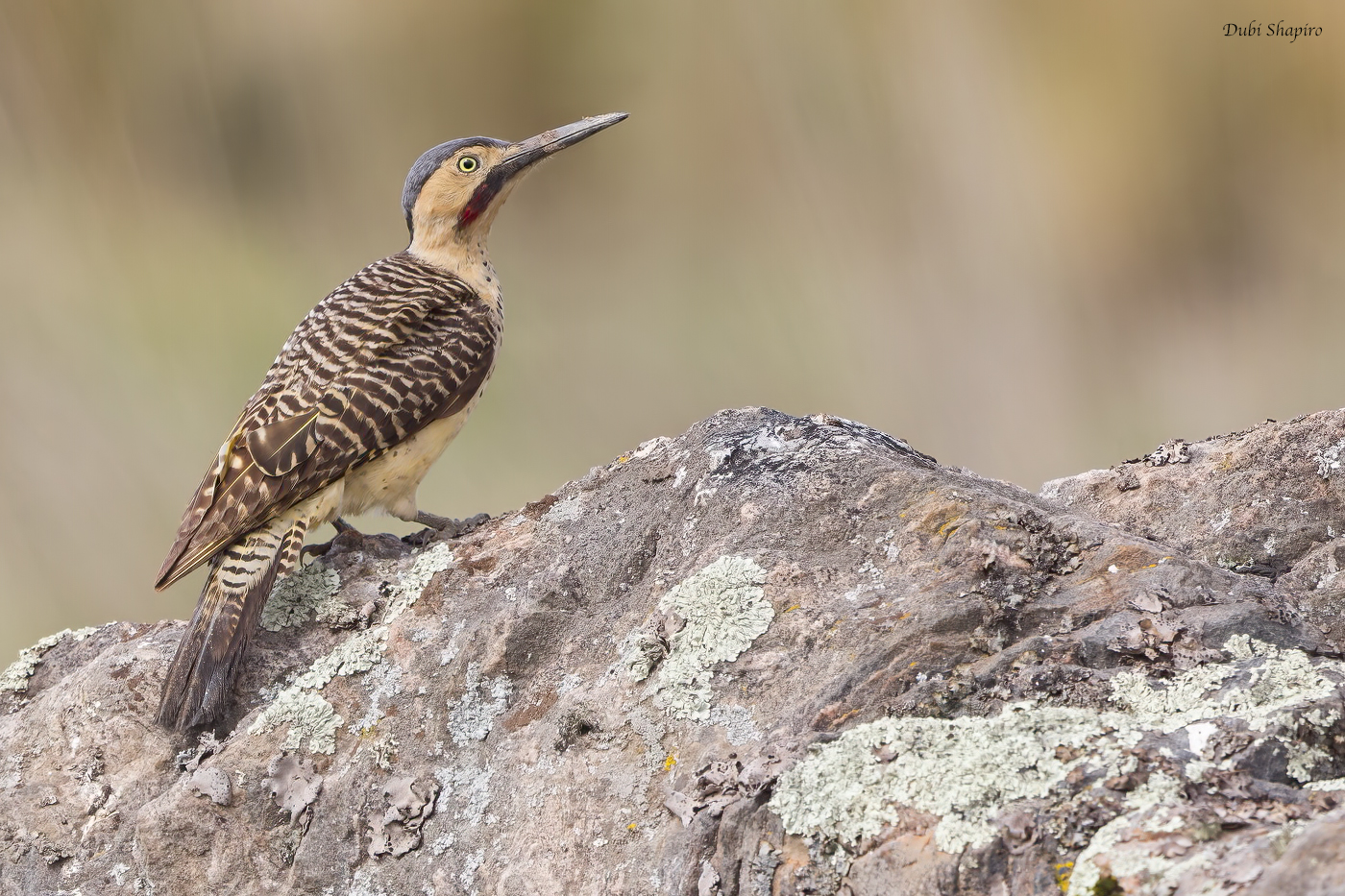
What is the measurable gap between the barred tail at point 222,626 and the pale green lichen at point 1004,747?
1.68 meters

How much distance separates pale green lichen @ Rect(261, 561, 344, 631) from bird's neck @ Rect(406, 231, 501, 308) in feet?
4.89

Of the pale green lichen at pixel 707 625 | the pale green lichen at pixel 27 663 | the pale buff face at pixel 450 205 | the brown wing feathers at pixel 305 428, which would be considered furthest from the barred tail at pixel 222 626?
the pale buff face at pixel 450 205

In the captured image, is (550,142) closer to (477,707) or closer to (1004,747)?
(477,707)

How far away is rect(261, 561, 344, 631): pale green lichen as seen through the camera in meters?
3.18

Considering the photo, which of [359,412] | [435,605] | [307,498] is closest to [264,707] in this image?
[435,605]

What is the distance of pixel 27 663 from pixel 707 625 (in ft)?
7.56

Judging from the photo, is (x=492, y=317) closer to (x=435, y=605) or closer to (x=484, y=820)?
(x=435, y=605)

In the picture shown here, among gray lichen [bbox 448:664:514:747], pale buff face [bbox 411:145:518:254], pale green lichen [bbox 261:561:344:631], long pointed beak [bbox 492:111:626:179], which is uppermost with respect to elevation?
long pointed beak [bbox 492:111:626:179]

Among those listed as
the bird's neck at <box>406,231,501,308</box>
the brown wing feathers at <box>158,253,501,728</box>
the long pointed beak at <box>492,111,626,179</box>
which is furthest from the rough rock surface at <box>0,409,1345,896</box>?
the long pointed beak at <box>492,111,626,179</box>

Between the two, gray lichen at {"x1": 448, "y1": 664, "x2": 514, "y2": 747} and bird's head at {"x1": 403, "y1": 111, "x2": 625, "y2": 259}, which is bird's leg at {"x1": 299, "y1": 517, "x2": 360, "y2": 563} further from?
bird's head at {"x1": 403, "y1": 111, "x2": 625, "y2": 259}

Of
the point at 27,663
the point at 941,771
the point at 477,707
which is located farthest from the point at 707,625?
the point at 27,663

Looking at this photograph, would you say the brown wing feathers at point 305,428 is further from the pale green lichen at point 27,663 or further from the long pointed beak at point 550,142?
the long pointed beak at point 550,142

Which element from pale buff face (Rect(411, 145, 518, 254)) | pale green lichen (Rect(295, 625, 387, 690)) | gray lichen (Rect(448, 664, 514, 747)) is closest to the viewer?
gray lichen (Rect(448, 664, 514, 747))

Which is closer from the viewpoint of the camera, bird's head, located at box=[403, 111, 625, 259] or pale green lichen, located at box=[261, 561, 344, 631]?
pale green lichen, located at box=[261, 561, 344, 631]
